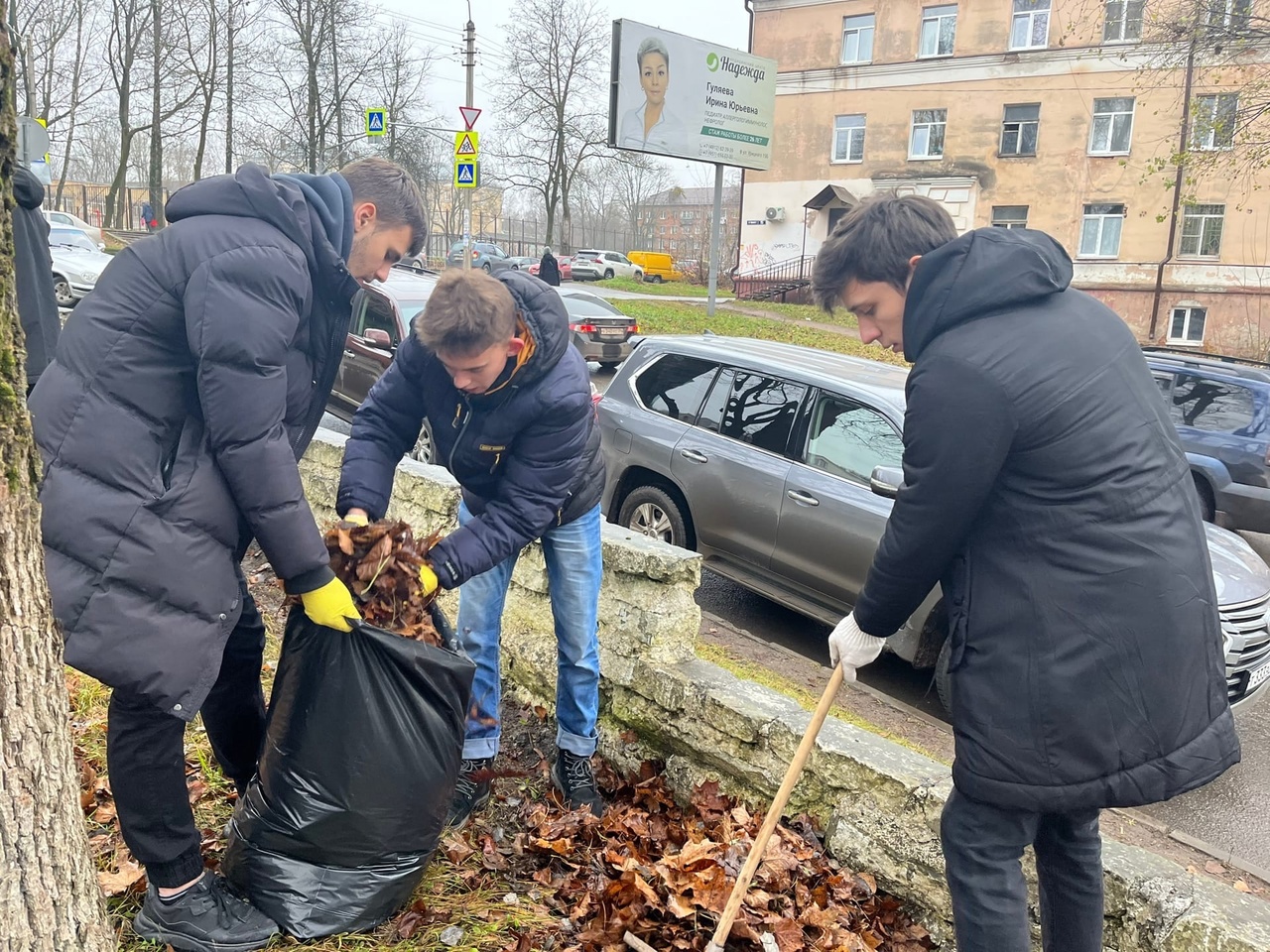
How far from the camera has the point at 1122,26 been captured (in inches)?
1062

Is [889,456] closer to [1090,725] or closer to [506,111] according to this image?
[1090,725]

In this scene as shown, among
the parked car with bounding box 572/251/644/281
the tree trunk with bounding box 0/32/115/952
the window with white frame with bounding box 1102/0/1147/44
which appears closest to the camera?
the tree trunk with bounding box 0/32/115/952

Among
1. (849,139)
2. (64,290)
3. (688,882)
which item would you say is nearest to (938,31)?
(849,139)

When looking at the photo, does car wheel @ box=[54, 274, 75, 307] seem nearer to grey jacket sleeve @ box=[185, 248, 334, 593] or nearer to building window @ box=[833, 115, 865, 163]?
grey jacket sleeve @ box=[185, 248, 334, 593]

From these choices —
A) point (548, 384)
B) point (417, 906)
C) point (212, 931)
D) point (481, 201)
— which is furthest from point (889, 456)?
point (481, 201)

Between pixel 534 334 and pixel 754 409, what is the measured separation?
3.17 m

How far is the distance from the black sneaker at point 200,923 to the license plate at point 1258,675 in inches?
180

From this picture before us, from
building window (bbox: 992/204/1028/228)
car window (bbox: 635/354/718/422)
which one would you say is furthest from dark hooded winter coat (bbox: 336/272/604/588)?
building window (bbox: 992/204/1028/228)

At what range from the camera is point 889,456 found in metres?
4.99

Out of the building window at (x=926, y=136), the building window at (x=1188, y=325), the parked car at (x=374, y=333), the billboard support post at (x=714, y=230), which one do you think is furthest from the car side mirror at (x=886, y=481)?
the building window at (x=926, y=136)

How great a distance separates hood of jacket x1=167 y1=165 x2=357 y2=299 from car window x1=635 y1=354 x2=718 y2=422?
3884mm

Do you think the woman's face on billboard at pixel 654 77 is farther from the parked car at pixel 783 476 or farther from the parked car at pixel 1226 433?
the parked car at pixel 783 476

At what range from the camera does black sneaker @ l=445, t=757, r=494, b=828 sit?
113 inches

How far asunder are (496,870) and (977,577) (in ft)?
5.34
